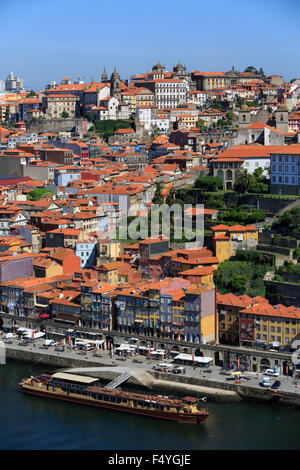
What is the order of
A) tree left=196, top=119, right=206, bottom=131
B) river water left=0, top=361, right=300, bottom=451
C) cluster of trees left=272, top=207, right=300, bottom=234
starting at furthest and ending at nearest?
tree left=196, top=119, right=206, bottom=131 → cluster of trees left=272, top=207, right=300, bottom=234 → river water left=0, top=361, right=300, bottom=451

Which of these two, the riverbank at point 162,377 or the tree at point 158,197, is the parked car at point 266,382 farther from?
the tree at point 158,197

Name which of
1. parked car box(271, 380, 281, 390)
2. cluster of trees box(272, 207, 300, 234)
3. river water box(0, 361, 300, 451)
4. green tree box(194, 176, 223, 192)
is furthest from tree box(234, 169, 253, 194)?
river water box(0, 361, 300, 451)

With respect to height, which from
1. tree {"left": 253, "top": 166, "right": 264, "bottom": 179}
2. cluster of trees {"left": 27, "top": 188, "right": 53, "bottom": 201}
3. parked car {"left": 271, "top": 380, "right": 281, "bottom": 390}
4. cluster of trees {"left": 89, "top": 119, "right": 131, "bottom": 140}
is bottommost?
parked car {"left": 271, "top": 380, "right": 281, "bottom": 390}

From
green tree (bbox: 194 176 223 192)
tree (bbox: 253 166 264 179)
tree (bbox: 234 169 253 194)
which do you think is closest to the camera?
tree (bbox: 234 169 253 194)

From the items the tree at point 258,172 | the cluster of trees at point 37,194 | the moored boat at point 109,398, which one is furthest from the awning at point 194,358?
the cluster of trees at point 37,194

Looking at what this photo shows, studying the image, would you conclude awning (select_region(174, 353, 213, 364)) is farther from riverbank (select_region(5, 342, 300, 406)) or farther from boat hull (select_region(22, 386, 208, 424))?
boat hull (select_region(22, 386, 208, 424))

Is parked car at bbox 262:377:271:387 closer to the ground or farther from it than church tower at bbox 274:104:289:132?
closer to the ground
